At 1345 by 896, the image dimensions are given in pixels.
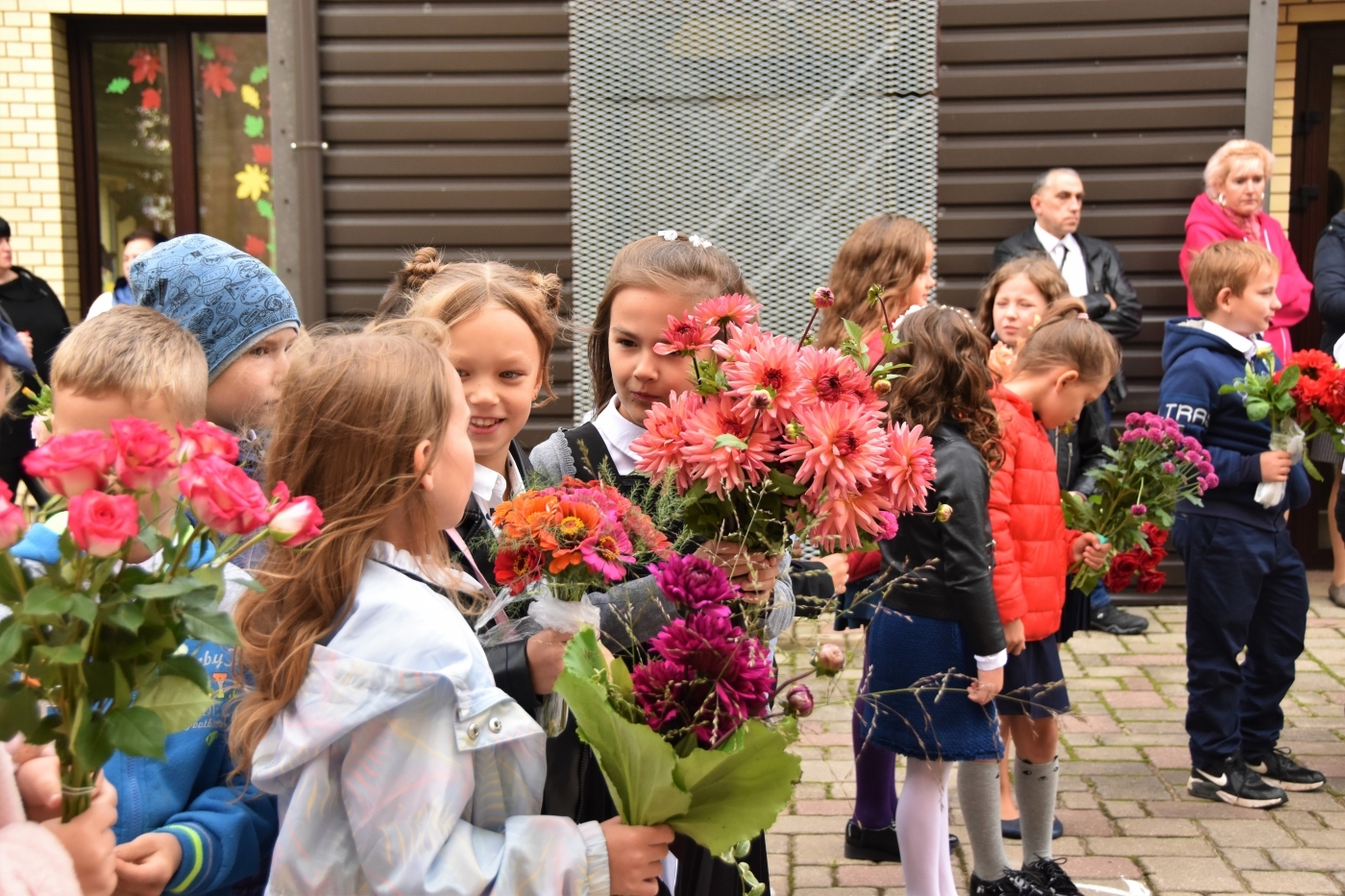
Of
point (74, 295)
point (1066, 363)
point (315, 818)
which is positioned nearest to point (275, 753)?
point (315, 818)

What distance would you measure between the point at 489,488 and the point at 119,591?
127cm

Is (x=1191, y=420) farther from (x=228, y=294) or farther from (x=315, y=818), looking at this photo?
(x=315, y=818)

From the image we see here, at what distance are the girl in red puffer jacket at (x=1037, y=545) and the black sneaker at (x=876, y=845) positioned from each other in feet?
1.52

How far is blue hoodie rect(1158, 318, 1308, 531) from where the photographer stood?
4.90 meters

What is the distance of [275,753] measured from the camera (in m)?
1.89

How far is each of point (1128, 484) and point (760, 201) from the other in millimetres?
3344

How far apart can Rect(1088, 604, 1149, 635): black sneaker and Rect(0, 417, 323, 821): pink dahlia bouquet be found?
6.47m

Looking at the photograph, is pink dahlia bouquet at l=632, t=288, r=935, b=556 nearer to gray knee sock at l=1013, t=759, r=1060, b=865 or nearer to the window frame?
gray knee sock at l=1013, t=759, r=1060, b=865

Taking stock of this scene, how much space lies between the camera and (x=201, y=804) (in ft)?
6.97

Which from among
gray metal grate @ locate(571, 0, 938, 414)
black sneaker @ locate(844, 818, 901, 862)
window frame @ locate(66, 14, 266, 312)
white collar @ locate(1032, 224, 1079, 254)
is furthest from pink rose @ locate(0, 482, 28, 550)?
window frame @ locate(66, 14, 266, 312)

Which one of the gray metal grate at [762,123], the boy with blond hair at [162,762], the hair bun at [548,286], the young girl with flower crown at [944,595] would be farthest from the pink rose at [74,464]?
the gray metal grate at [762,123]

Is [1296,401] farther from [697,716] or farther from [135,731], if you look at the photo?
[135,731]

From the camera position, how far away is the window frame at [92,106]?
30.8ft

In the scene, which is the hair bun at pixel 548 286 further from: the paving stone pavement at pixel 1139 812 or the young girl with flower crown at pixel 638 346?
the paving stone pavement at pixel 1139 812
